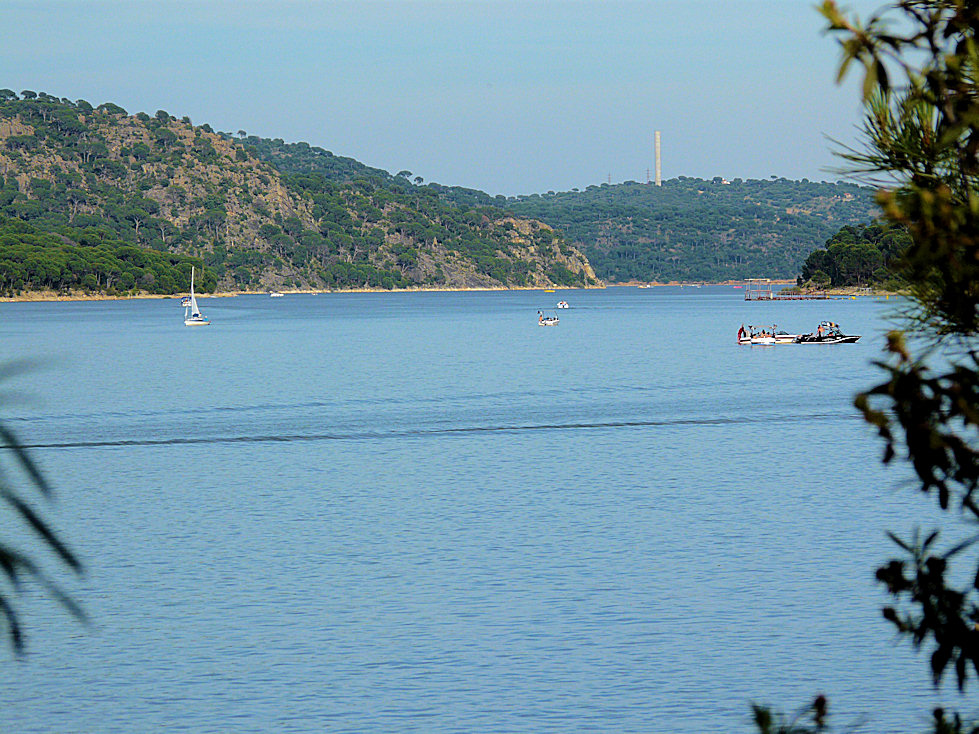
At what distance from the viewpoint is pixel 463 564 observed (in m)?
22.7

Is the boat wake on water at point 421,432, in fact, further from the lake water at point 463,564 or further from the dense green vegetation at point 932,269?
the dense green vegetation at point 932,269

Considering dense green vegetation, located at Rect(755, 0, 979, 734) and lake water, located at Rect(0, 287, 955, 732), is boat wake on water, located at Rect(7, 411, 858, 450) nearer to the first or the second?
lake water, located at Rect(0, 287, 955, 732)

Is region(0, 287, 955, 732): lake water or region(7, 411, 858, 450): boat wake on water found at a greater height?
region(0, 287, 955, 732): lake water

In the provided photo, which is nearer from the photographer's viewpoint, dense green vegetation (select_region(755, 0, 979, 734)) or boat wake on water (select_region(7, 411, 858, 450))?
dense green vegetation (select_region(755, 0, 979, 734))

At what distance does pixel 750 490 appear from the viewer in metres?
31.7

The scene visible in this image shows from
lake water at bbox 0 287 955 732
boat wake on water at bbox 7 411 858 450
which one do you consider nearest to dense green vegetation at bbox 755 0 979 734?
lake water at bbox 0 287 955 732

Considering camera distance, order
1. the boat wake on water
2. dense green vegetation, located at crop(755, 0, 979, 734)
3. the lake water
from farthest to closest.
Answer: the boat wake on water → the lake water → dense green vegetation, located at crop(755, 0, 979, 734)

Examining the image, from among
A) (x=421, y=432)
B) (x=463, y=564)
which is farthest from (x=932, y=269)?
(x=421, y=432)

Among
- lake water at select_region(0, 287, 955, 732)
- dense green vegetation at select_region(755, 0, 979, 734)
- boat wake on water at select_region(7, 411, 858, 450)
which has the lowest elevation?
boat wake on water at select_region(7, 411, 858, 450)

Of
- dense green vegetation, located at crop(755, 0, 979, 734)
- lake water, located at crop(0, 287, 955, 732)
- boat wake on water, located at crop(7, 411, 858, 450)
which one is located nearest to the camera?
dense green vegetation, located at crop(755, 0, 979, 734)

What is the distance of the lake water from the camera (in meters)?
15.6

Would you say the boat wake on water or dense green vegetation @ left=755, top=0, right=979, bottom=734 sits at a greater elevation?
dense green vegetation @ left=755, top=0, right=979, bottom=734

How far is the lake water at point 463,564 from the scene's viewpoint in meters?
15.6

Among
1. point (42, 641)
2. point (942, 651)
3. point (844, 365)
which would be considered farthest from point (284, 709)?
point (844, 365)
